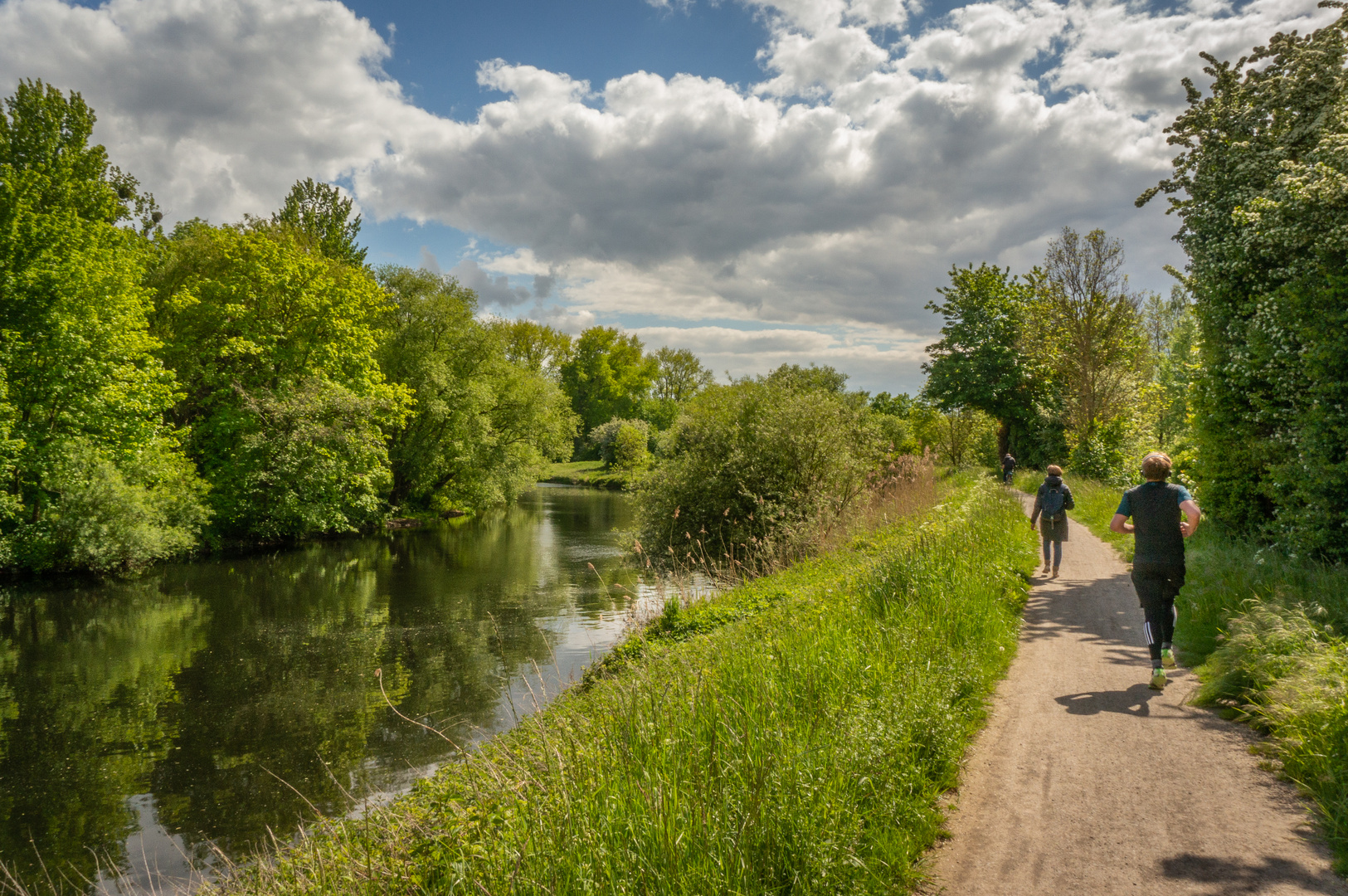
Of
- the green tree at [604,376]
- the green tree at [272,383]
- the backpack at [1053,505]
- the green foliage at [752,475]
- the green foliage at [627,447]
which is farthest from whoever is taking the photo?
the green tree at [604,376]

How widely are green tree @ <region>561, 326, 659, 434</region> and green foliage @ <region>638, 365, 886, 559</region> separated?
2336 inches

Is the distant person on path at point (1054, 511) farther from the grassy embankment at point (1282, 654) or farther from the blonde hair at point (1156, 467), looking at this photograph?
the blonde hair at point (1156, 467)

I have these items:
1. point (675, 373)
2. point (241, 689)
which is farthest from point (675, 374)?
point (241, 689)

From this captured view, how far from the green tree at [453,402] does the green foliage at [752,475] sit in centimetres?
1680

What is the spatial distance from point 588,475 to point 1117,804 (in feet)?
211

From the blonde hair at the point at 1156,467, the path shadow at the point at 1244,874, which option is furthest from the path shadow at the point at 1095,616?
the path shadow at the point at 1244,874

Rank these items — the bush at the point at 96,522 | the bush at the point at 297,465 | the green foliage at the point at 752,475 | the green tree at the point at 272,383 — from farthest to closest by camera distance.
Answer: the green tree at the point at 272,383 < the bush at the point at 297,465 < the green foliage at the point at 752,475 < the bush at the point at 96,522

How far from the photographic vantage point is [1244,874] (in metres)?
3.37

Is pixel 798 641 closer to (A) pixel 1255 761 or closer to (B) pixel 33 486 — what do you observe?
(A) pixel 1255 761

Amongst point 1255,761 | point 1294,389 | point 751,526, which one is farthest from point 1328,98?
point 751,526

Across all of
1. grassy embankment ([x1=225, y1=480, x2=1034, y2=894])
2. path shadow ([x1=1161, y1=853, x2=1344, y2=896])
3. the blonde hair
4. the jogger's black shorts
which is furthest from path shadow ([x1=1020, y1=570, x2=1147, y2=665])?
path shadow ([x1=1161, y1=853, x2=1344, y2=896])

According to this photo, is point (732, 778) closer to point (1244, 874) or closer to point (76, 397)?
point (1244, 874)

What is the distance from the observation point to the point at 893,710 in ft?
15.4

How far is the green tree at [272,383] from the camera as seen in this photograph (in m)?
25.0
